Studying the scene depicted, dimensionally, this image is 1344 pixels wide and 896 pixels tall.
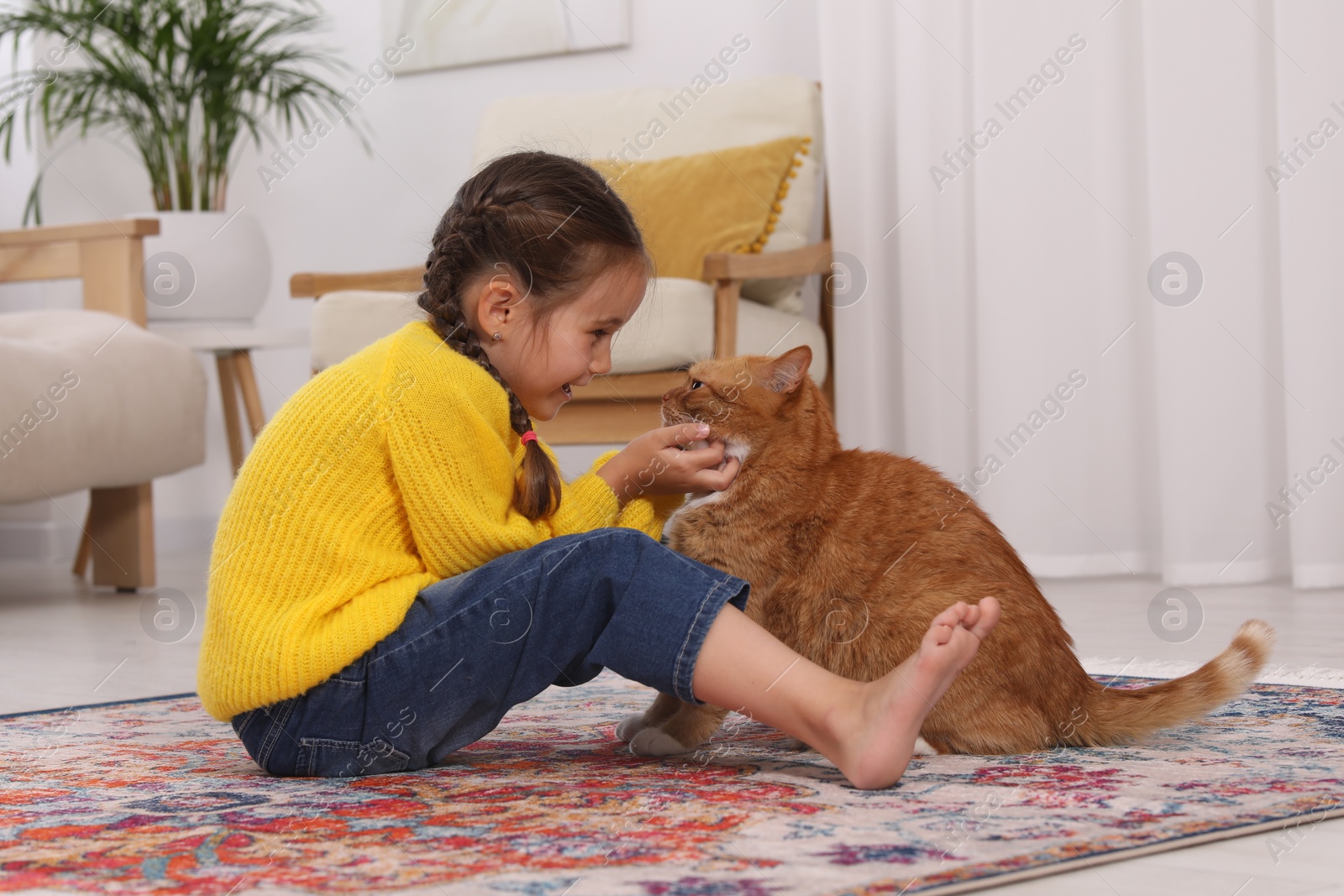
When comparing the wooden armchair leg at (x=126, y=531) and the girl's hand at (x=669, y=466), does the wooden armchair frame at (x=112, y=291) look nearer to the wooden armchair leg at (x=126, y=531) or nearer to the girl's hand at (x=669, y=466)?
the wooden armchair leg at (x=126, y=531)

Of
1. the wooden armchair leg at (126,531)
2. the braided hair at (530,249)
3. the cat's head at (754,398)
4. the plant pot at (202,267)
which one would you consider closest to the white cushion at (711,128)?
the plant pot at (202,267)

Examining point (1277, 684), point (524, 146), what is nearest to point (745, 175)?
point (524, 146)

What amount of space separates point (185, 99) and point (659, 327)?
72.8 inches

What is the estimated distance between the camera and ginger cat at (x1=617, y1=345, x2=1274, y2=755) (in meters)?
1.19

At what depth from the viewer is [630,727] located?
134 cm

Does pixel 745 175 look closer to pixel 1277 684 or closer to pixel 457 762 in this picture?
pixel 1277 684

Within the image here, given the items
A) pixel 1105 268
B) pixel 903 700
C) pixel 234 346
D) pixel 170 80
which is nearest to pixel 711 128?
pixel 1105 268

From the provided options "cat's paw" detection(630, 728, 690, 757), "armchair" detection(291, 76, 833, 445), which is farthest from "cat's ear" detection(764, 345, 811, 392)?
"armchair" detection(291, 76, 833, 445)

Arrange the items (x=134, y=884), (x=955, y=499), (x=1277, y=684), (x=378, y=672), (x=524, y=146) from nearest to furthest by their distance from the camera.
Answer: (x=134, y=884)
(x=378, y=672)
(x=955, y=499)
(x=1277, y=684)
(x=524, y=146)

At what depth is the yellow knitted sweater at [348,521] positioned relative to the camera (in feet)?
3.80

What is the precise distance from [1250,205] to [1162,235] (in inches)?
6.7

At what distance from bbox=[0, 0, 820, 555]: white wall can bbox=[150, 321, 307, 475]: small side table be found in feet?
1.54

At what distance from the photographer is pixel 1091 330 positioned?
112 inches

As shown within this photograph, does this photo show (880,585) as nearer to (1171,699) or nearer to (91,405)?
(1171,699)
